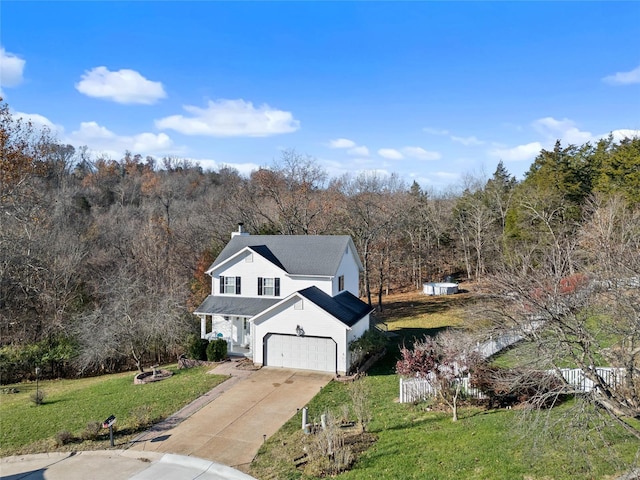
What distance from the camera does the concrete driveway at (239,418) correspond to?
13.5 meters

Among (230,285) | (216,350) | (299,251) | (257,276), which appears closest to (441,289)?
(299,251)

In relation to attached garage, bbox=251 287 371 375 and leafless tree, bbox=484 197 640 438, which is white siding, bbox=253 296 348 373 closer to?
attached garage, bbox=251 287 371 375

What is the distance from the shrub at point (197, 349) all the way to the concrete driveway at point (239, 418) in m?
3.17

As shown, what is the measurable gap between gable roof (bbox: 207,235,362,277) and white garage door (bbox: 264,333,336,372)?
4.23 meters

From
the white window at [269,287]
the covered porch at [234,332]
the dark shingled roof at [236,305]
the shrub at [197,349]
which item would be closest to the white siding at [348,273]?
the white window at [269,287]

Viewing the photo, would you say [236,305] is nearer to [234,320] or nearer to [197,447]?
[234,320]

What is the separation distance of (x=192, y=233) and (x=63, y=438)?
28.3 m

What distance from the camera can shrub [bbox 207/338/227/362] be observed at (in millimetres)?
23078

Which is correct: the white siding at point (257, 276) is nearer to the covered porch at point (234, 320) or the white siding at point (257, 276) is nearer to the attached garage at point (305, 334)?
the covered porch at point (234, 320)

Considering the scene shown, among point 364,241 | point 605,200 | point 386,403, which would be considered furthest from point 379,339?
point 605,200

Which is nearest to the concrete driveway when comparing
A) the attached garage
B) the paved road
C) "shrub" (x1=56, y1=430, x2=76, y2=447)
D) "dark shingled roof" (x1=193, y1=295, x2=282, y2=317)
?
the paved road

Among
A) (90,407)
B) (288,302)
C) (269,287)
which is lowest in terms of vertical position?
(90,407)

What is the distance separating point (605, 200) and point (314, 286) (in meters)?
25.9

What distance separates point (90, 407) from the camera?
Answer: 1745 centimetres
